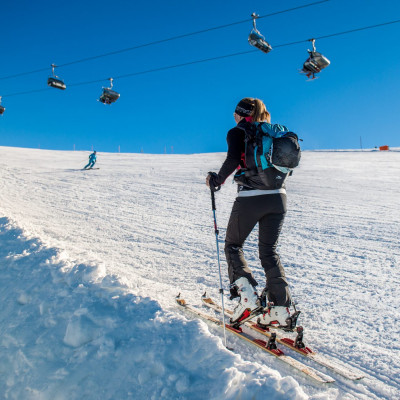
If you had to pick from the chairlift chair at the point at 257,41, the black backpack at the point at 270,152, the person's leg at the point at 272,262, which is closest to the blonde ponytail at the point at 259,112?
the black backpack at the point at 270,152

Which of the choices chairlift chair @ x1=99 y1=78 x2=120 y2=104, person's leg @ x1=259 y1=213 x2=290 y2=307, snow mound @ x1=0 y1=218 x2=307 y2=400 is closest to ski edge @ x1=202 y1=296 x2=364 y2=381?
person's leg @ x1=259 y1=213 x2=290 y2=307

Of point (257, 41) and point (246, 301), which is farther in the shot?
point (257, 41)

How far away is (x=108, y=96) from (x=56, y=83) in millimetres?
3194

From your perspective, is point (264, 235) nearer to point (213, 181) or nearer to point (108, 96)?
point (213, 181)

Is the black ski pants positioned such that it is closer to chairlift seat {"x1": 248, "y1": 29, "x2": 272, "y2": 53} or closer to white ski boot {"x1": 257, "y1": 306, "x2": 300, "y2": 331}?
white ski boot {"x1": 257, "y1": 306, "x2": 300, "y2": 331}

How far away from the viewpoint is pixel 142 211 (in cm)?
984

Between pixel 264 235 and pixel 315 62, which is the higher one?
pixel 315 62

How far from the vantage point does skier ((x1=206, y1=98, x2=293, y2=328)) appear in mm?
2924

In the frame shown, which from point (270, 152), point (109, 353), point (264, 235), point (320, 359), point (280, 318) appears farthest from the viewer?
point (264, 235)

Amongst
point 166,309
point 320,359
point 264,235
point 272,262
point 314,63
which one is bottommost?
point 320,359

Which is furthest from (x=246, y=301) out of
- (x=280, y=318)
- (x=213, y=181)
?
(x=213, y=181)

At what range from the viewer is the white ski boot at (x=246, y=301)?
302 centimetres

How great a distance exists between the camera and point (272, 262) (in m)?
3.00

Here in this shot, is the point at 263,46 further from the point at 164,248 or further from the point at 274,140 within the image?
the point at 274,140
